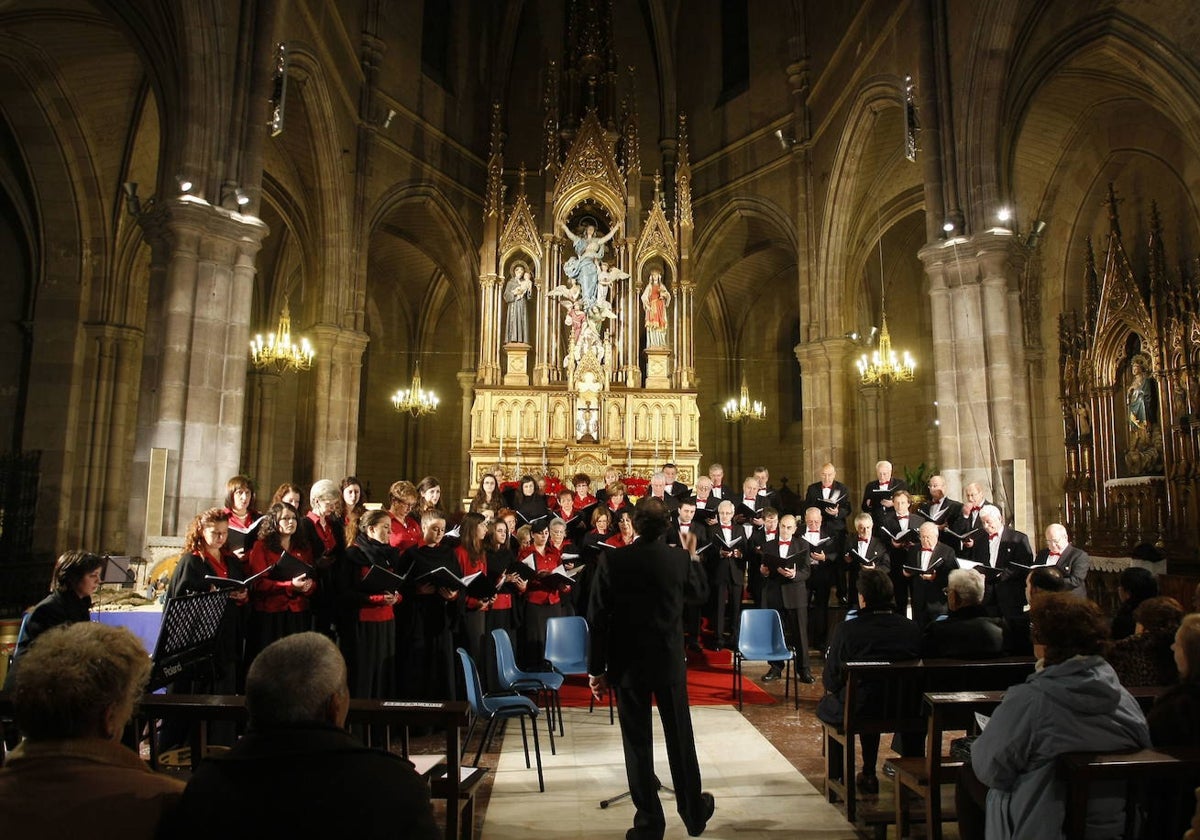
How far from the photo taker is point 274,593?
5.13 metres

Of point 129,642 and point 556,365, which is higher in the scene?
point 556,365

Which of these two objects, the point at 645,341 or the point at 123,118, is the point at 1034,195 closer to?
the point at 645,341

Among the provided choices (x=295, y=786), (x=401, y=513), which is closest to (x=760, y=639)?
(x=401, y=513)

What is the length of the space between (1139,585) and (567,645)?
355cm

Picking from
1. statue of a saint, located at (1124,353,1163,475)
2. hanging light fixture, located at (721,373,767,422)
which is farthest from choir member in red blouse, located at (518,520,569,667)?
hanging light fixture, located at (721,373,767,422)

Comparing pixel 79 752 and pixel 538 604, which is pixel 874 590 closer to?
pixel 538 604

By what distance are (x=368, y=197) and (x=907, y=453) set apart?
12.4 m

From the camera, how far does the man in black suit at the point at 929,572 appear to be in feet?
22.9

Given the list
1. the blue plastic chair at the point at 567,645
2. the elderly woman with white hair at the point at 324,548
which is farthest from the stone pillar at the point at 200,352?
the blue plastic chair at the point at 567,645

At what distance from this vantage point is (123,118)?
44.0ft

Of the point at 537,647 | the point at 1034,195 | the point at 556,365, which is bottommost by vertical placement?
the point at 537,647

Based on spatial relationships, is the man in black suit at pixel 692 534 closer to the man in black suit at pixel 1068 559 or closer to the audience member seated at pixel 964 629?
the man in black suit at pixel 1068 559

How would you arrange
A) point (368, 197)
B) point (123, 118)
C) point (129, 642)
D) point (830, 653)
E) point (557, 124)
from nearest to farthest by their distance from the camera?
point (129, 642)
point (830, 653)
point (123, 118)
point (368, 197)
point (557, 124)

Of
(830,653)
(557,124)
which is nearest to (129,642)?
(830,653)
